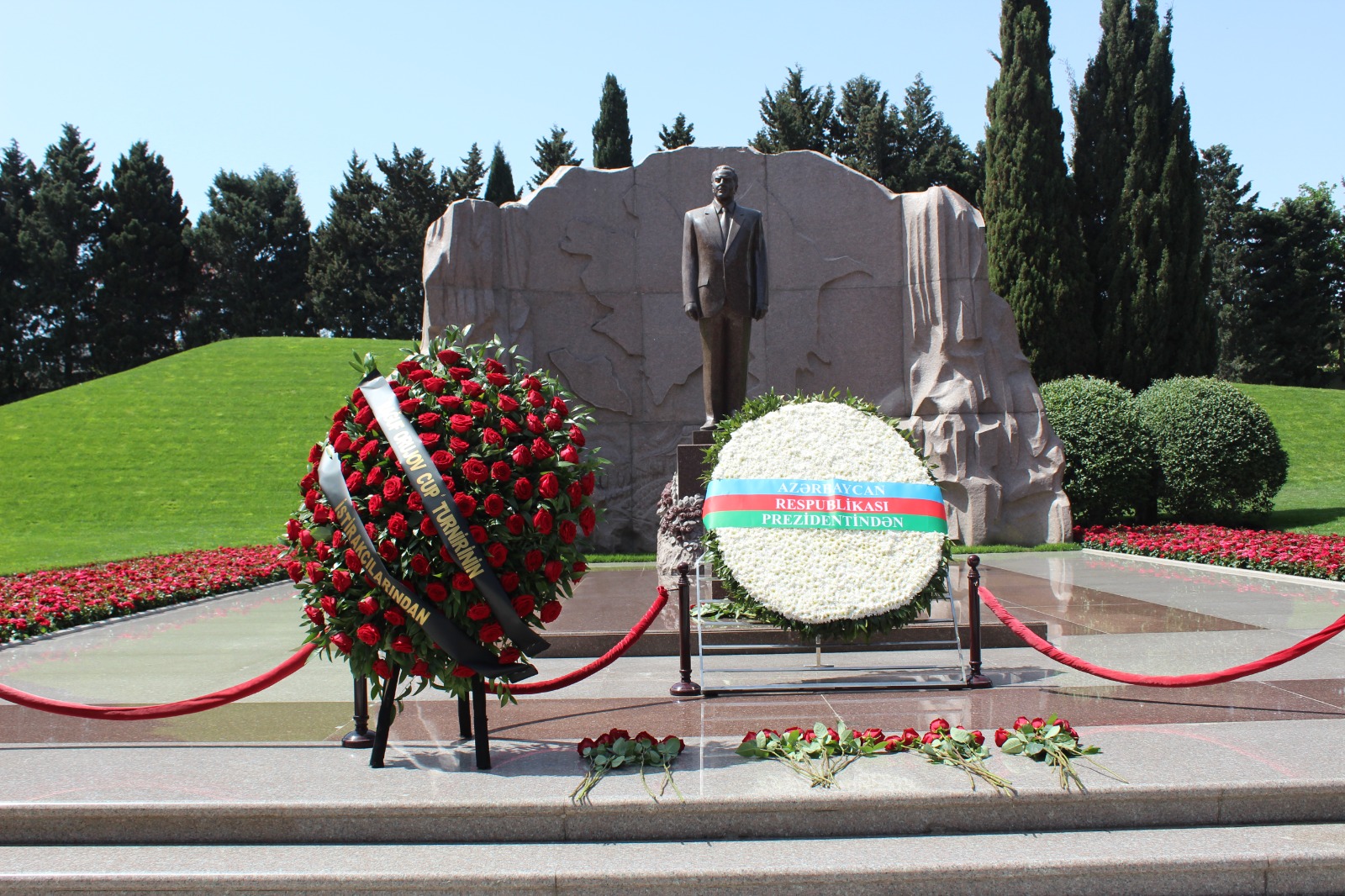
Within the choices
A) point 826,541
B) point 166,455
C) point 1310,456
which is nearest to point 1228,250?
point 1310,456

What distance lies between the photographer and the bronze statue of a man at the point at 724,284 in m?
8.58

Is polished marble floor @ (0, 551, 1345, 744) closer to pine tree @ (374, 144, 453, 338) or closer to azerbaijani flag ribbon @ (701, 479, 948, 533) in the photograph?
azerbaijani flag ribbon @ (701, 479, 948, 533)

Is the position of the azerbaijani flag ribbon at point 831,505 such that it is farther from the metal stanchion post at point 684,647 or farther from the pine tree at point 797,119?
the pine tree at point 797,119

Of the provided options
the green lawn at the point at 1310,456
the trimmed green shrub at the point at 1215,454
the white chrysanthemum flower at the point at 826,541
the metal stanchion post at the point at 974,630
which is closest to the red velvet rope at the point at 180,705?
the white chrysanthemum flower at the point at 826,541

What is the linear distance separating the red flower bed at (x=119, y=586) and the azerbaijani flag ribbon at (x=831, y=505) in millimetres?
6595

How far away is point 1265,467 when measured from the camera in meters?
15.2

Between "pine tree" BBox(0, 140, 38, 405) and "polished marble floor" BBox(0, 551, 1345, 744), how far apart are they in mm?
43213

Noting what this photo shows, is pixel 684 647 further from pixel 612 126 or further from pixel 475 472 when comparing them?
pixel 612 126

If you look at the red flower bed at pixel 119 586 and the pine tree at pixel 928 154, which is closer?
the red flower bed at pixel 119 586

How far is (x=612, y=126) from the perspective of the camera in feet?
109

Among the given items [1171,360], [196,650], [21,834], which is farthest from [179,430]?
[1171,360]

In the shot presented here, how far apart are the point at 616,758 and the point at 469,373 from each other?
177cm

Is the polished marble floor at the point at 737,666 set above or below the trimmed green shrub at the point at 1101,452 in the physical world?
below

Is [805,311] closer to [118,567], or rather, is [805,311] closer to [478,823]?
[118,567]
